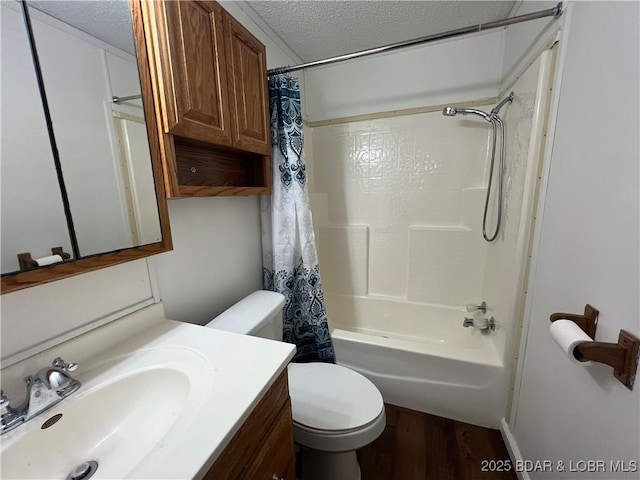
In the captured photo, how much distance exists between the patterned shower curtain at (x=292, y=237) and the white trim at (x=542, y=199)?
96 cm

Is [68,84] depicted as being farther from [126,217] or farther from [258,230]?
[258,230]

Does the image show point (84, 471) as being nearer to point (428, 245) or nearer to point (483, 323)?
point (483, 323)

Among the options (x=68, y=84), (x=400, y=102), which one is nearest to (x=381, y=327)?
(x=400, y=102)

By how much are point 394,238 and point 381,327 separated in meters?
0.79

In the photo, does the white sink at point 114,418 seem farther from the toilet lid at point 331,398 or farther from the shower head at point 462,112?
the shower head at point 462,112

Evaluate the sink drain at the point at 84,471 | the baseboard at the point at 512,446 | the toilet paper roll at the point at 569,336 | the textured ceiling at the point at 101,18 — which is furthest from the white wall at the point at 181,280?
the baseboard at the point at 512,446

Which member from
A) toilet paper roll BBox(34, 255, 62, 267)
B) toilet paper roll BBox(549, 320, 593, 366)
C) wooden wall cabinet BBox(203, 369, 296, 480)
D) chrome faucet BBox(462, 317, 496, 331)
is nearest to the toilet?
wooden wall cabinet BBox(203, 369, 296, 480)

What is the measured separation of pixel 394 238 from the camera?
6.84 ft

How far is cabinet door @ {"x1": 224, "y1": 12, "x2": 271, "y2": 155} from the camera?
104cm

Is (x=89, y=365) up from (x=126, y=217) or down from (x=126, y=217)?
down

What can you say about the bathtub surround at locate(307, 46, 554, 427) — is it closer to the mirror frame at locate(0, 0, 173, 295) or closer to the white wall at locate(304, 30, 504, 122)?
the white wall at locate(304, 30, 504, 122)

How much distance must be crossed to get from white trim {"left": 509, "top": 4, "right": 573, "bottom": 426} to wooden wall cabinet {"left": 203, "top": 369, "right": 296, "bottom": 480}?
3.63ft

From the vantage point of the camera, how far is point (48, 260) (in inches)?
24.0

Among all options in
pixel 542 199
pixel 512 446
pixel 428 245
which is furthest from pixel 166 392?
pixel 428 245
